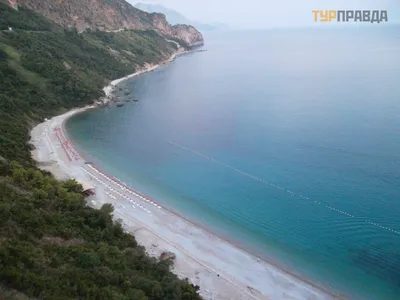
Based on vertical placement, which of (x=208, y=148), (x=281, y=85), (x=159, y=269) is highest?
(x=281, y=85)

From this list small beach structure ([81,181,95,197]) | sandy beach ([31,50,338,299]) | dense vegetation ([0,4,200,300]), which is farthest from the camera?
small beach structure ([81,181,95,197])

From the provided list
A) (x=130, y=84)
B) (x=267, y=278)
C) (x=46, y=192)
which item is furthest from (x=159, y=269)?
(x=130, y=84)

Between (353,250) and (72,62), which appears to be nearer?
(353,250)

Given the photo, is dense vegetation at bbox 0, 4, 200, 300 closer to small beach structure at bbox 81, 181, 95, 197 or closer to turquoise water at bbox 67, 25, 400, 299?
small beach structure at bbox 81, 181, 95, 197

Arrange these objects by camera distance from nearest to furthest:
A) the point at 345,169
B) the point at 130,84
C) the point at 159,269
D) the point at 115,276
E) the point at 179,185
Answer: the point at 115,276
the point at 159,269
the point at 179,185
the point at 345,169
the point at 130,84

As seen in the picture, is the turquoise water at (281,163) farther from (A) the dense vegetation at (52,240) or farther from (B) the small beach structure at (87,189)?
(A) the dense vegetation at (52,240)

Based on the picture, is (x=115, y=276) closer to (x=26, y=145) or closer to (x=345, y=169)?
(x=26, y=145)

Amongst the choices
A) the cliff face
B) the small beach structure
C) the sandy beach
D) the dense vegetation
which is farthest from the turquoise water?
the cliff face

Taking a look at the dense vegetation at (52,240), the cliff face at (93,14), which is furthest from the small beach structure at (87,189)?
the cliff face at (93,14)
